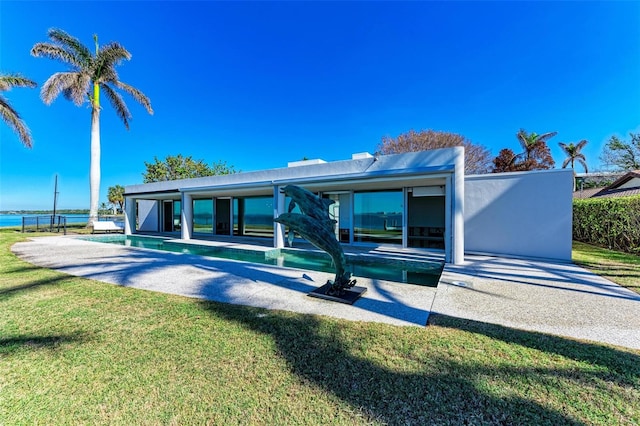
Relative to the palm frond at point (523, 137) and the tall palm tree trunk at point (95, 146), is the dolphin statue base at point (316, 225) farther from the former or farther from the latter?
the palm frond at point (523, 137)

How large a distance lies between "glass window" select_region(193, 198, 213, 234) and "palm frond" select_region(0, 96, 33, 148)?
1056 cm

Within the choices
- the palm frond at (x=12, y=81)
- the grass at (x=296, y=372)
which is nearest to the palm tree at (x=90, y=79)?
the palm frond at (x=12, y=81)

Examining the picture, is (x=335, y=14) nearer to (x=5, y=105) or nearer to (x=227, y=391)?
(x=227, y=391)

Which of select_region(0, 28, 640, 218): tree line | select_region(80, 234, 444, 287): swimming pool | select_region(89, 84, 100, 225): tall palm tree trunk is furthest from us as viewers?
select_region(89, 84, 100, 225): tall palm tree trunk

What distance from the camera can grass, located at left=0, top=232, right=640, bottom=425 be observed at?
2.25m

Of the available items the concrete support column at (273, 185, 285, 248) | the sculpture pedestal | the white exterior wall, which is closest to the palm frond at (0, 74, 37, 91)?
the concrete support column at (273, 185, 285, 248)

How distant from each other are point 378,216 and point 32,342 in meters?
12.3

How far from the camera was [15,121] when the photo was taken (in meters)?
16.1

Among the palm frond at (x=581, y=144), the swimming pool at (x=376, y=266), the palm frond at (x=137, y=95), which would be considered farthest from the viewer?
the palm frond at (x=581, y=144)

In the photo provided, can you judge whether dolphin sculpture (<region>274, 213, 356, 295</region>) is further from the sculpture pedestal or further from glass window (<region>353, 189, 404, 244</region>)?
glass window (<region>353, 189, 404, 244</region>)

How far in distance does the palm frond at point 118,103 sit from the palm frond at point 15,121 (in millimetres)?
6393

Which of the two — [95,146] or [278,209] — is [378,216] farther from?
[95,146]

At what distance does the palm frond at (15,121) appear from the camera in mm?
15602

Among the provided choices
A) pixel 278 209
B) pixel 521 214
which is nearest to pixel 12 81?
pixel 278 209
